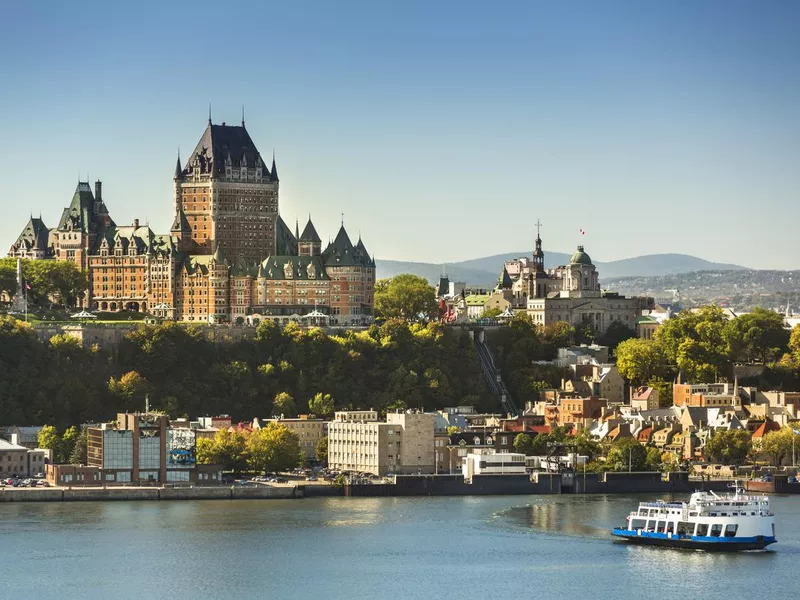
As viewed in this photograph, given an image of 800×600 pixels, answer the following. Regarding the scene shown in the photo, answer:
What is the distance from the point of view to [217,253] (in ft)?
585

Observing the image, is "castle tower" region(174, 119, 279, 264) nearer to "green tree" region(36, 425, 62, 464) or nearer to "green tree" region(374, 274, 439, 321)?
"green tree" region(374, 274, 439, 321)

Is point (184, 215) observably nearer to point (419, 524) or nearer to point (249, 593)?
point (419, 524)

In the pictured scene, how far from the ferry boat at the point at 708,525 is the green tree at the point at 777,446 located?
115ft

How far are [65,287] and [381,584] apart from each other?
8124 centimetres

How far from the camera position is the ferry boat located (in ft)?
368

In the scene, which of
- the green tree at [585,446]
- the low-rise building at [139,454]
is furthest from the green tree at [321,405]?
the low-rise building at [139,454]

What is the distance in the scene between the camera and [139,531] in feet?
388

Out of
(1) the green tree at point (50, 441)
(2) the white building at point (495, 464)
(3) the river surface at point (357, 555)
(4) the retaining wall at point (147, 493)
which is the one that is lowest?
(3) the river surface at point (357, 555)

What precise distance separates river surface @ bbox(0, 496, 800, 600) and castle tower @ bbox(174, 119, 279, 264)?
52635 millimetres

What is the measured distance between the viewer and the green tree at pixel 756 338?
179375 millimetres

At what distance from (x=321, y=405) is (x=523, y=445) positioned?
17.7 meters

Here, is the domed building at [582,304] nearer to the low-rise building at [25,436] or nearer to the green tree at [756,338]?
the green tree at [756,338]

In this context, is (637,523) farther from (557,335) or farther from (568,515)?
(557,335)

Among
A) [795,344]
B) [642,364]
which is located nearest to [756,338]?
[795,344]
